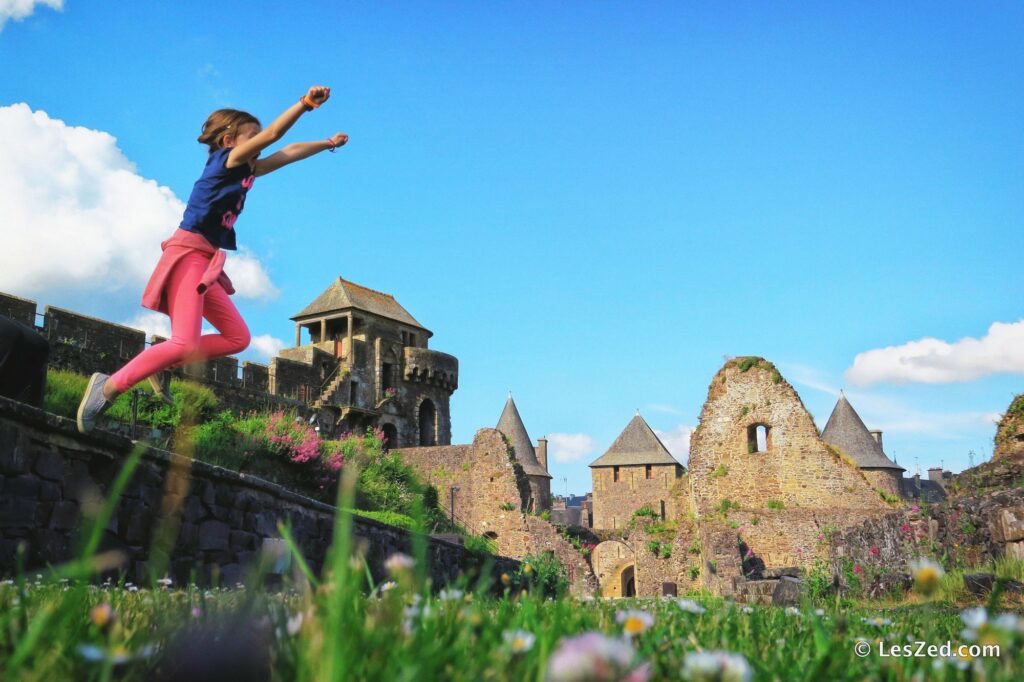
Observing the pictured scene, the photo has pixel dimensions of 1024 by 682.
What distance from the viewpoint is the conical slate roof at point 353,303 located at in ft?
140

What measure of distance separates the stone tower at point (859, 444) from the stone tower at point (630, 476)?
10843 millimetres

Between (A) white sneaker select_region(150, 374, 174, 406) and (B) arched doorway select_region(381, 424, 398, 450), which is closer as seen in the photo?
(A) white sneaker select_region(150, 374, 174, 406)

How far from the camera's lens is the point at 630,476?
2176 inches

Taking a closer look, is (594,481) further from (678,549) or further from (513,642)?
(513,642)

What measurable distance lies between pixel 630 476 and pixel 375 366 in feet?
74.2

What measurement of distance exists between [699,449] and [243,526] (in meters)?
18.6

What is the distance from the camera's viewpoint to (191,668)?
1.65 metres

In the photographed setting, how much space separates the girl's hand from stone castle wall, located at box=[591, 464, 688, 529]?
50.8m

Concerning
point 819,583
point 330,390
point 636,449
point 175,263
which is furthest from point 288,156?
point 636,449

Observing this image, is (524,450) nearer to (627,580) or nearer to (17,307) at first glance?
(627,580)

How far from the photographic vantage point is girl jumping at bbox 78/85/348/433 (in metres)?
4.50

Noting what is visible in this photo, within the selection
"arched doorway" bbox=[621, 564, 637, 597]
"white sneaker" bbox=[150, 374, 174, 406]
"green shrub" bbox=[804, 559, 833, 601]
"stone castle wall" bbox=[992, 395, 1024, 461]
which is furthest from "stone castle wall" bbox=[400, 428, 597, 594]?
"white sneaker" bbox=[150, 374, 174, 406]

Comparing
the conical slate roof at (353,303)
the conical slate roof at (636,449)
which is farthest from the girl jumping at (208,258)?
the conical slate roof at (636,449)

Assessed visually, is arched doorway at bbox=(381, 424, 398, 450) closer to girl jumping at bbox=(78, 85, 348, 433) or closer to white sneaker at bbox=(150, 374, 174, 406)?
white sneaker at bbox=(150, 374, 174, 406)
